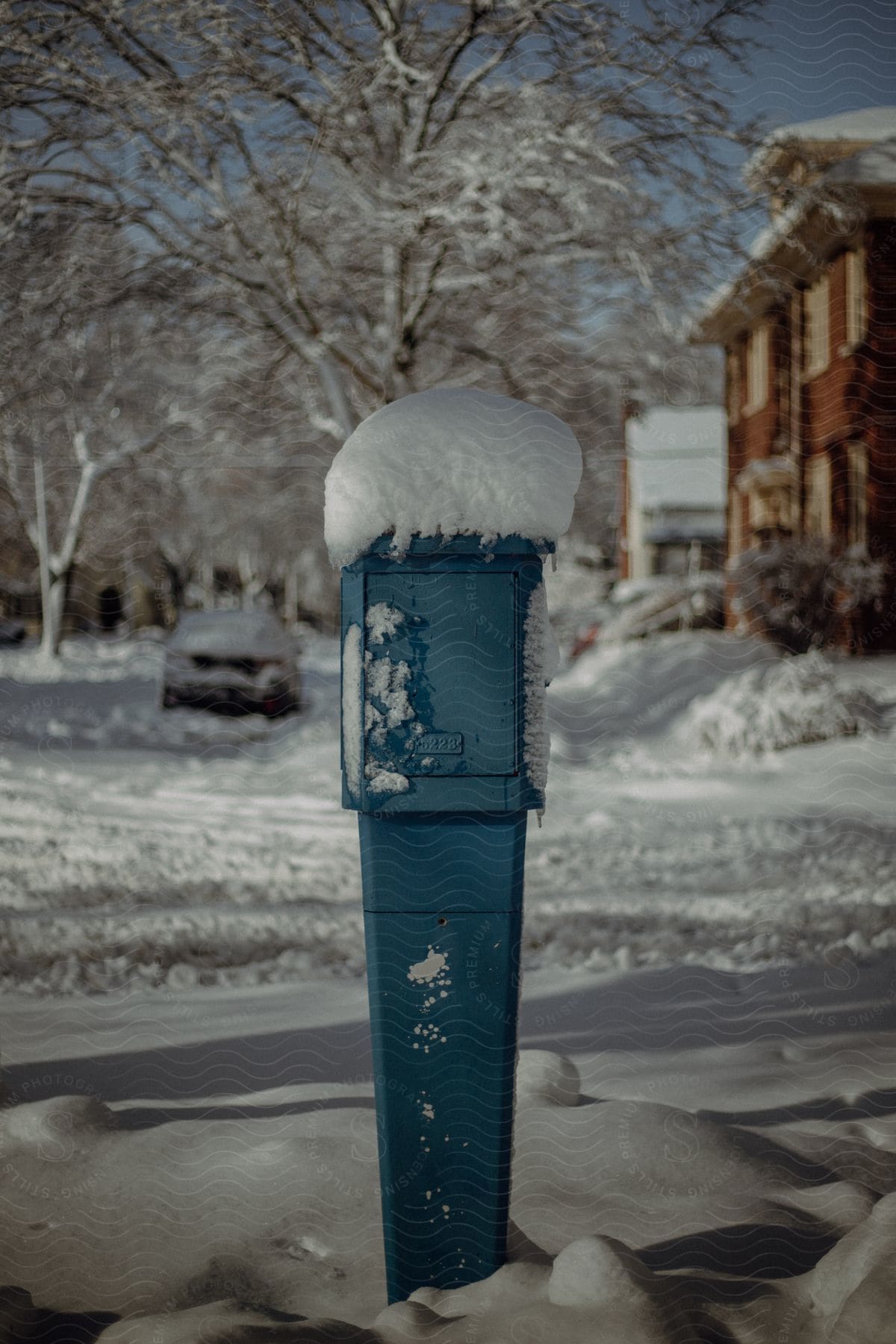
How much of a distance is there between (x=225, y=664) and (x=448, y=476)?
11.3 m

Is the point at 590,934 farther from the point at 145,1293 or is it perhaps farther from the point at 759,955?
the point at 145,1293

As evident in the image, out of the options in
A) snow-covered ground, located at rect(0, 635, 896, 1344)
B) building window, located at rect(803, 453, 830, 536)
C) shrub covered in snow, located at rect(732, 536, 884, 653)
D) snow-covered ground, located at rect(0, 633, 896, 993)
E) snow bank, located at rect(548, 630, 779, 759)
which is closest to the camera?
snow-covered ground, located at rect(0, 635, 896, 1344)

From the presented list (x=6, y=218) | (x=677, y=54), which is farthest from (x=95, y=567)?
(x=677, y=54)

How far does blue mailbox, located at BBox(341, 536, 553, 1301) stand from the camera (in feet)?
6.94

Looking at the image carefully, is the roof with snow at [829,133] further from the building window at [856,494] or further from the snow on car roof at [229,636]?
the snow on car roof at [229,636]

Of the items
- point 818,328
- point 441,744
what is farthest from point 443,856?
point 818,328

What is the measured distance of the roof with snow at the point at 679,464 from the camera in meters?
27.2

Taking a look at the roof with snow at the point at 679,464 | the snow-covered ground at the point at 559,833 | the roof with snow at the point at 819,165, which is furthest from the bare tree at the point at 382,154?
the roof with snow at the point at 679,464

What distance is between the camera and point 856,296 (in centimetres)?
1338

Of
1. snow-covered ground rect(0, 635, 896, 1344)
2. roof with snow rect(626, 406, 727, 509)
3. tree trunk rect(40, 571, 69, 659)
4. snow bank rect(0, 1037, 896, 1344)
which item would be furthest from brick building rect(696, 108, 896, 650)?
tree trunk rect(40, 571, 69, 659)

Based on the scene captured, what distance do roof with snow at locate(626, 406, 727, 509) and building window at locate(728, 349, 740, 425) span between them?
650cm

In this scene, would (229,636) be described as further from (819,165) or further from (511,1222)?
(511,1222)

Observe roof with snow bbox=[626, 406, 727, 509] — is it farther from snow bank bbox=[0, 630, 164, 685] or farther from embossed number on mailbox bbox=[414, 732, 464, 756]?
embossed number on mailbox bbox=[414, 732, 464, 756]

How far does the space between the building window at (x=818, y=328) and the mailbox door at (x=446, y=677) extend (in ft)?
46.5
